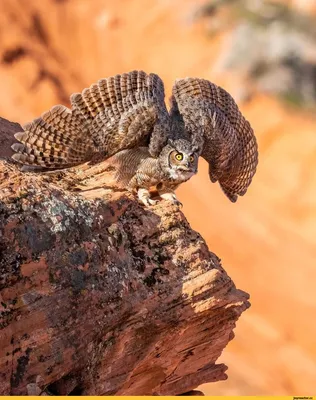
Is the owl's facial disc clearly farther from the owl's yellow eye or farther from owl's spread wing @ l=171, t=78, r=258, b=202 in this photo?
owl's spread wing @ l=171, t=78, r=258, b=202

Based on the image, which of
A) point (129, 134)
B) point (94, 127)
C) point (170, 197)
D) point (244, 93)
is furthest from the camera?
point (244, 93)

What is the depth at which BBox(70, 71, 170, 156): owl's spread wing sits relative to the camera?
736 cm

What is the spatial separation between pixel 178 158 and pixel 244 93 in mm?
20115

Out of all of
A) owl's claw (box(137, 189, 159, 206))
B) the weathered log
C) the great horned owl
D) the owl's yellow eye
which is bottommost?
the weathered log

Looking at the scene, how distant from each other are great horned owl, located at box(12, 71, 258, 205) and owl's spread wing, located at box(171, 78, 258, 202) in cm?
1

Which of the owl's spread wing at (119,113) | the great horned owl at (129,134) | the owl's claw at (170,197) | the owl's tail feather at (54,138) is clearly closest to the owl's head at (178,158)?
the great horned owl at (129,134)

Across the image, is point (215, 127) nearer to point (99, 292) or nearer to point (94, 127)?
point (94, 127)

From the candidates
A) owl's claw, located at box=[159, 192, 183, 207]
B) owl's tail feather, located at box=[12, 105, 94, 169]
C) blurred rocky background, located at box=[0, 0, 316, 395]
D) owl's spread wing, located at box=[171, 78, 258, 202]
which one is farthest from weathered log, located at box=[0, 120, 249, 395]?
blurred rocky background, located at box=[0, 0, 316, 395]

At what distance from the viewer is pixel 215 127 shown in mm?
7773

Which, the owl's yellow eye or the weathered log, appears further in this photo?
the owl's yellow eye

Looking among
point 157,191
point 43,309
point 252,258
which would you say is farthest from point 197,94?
point 252,258

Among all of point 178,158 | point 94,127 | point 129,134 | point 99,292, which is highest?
point 94,127

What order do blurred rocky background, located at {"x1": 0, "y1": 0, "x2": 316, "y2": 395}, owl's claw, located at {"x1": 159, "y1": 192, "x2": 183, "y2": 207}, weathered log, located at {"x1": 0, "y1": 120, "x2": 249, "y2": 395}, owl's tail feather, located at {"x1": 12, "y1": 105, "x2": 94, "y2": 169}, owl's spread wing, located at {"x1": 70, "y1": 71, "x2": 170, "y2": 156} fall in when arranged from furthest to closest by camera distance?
blurred rocky background, located at {"x1": 0, "y1": 0, "x2": 316, "y2": 395}, owl's claw, located at {"x1": 159, "y1": 192, "x2": 183, "y2": 207}, owl's tail feather, located at {"x1": 12, "y1": 105, "x2": 94, "y2": 169}, owl's spread wing, located at {"x1": 70, "y1": 71, "x2": 170, "y2": 156}, weathered log, located at {"x1": 0, "y1": 120, "x2": 249, "y2": 395}

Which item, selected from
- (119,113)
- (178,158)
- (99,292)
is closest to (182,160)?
(178,158)
